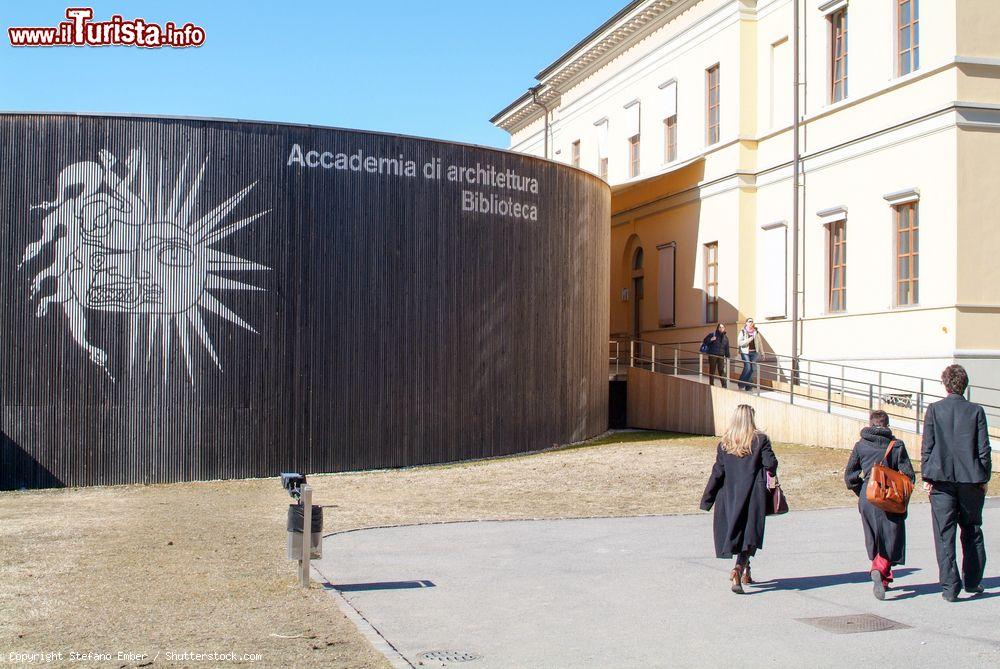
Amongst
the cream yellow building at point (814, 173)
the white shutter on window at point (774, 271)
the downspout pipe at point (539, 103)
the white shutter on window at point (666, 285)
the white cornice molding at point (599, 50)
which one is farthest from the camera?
the downspout pipe at point (539, 103)

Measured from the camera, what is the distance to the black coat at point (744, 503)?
938cm

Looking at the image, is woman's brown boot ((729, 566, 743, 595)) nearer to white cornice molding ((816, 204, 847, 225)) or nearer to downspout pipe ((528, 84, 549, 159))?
white cornice molding ((816, 204, 847, 225))

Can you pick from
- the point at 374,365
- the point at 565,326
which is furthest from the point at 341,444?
the point at 565,326

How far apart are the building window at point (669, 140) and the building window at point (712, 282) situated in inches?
171

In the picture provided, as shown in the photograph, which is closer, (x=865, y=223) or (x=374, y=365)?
(x=374, y=365)

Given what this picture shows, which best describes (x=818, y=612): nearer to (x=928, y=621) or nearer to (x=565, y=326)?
(x=928, y=621)

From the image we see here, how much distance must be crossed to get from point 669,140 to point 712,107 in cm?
319

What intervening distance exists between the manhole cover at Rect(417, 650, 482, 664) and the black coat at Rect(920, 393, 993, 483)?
13.3 feet

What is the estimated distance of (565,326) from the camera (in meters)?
24.1

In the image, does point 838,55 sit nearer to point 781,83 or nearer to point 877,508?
point 781,83

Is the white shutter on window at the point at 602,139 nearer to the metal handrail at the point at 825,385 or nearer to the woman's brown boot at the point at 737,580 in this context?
the metal handrail at the point at 825,385

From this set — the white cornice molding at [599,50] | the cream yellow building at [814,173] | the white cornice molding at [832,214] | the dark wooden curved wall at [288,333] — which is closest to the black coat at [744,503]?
the dark wooden curved wall at [288,333]

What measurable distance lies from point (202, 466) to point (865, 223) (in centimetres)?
1552

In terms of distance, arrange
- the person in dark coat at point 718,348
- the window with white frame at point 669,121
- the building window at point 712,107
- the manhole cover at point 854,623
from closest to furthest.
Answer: the manhole cover at point 854,623 → the person in dark coat at point 718,348 → the building window at point 712,107 → the window with white frame at point 669,121
